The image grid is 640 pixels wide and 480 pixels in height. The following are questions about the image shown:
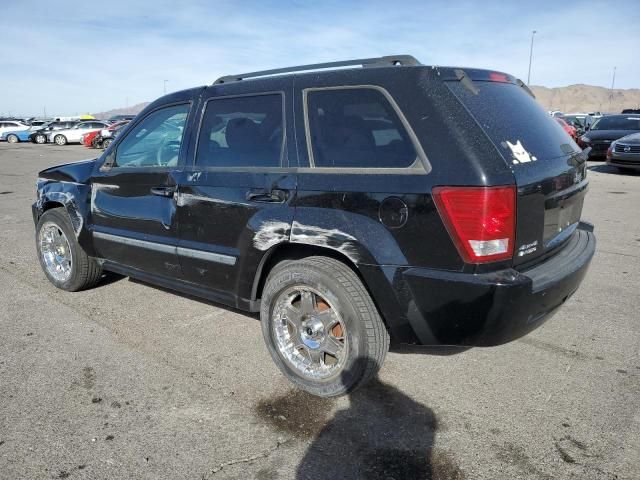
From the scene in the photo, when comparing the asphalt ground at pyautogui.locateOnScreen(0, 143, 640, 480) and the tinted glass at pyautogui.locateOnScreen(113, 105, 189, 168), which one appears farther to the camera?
the tinted glass at pyautogui.locateOnScreen(113, 105, 189, 168)

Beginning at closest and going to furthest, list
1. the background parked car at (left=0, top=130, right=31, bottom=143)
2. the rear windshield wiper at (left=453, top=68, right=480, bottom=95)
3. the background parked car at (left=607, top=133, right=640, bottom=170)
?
the rear windshield wiper at (left=453, top=68, right=480, bottom=95) < the background parked car at (left=607, top=133, right=640, bottom=170) < the background parked car at (left=0, top=130, right=31, bottom=143)

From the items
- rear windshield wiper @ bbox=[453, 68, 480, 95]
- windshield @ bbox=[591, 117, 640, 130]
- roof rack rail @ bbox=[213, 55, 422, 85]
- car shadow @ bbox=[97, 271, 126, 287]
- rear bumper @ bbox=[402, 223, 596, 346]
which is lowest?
car shadow @ bbox=[97, 271, 126, 287]

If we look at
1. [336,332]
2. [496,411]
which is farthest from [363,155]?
[496,411]

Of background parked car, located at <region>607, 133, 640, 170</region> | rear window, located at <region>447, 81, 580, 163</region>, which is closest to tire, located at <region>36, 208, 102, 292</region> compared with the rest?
rear window, located at <region>447, 81, 580, 163</region>

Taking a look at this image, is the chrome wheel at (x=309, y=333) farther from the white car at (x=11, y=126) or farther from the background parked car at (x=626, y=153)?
the white car at (x=11, y=126)

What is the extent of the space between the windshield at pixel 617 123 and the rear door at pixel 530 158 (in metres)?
15.2

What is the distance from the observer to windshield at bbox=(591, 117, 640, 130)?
1570cm

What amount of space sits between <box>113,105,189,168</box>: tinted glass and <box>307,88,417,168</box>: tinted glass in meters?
1.21

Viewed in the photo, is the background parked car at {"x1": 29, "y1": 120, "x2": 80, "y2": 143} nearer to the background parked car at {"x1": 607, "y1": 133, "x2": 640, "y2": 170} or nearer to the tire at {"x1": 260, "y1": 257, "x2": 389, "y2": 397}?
the background parked car at {"x1": 607, "y1": 133, "x2": 640, "y2": 170}

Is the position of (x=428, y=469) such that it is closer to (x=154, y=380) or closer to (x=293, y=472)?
(x=293, y=472)

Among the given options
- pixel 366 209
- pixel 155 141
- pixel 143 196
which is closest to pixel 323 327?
pixel 366 209

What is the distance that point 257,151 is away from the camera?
3.15m

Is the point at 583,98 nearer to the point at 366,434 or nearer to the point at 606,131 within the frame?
the point at 606,131

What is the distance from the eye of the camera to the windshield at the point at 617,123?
51.5 ft
